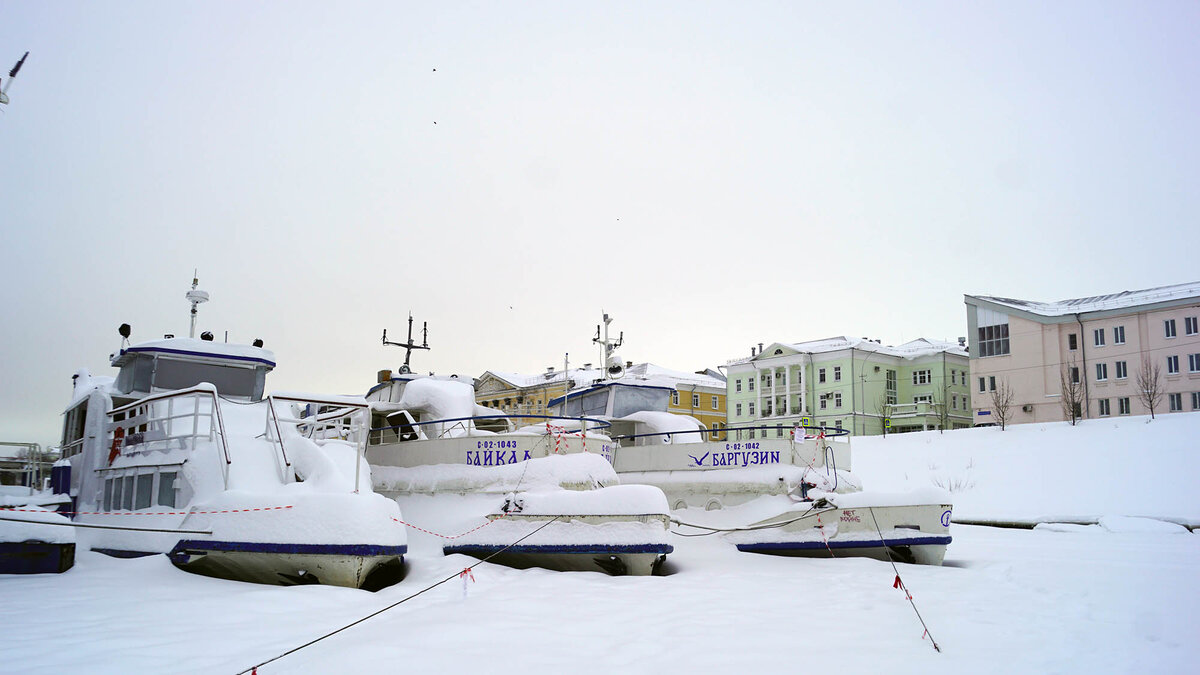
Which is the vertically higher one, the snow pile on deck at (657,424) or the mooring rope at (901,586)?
the snow pile on deck at (657,424)

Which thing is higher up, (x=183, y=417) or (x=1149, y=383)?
Result: (x=1149, y=383)

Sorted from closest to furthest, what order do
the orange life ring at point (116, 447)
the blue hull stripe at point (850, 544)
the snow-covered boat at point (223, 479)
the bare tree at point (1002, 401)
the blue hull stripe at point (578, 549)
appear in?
the snow-covered boat at point (223, 479) < the blue hull stripe at point (578, 549) < the orange life ring at point (116, 447) < the blue hull stripe at point (850, 544) < the bare tree at point (1002, 401)

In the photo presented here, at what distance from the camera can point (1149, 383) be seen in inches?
1551

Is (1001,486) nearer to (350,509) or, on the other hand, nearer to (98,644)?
(350,509)

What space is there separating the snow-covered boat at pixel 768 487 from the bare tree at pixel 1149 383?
29698 mm

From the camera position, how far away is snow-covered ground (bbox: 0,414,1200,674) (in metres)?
6.12

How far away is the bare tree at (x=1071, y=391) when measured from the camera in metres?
42.8

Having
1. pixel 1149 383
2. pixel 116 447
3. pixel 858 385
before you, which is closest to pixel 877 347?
pixel 858 385

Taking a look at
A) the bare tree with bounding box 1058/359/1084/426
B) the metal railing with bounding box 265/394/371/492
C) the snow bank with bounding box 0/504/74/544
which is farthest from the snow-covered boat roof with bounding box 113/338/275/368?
the bare tree with bounding box 1058/359/1084/426

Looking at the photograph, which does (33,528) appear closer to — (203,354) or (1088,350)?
(203,354)

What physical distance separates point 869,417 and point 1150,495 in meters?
30.9

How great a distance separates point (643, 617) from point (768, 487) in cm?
820

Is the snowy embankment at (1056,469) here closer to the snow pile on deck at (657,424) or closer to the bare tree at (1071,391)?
the bare tree at (1071,391)

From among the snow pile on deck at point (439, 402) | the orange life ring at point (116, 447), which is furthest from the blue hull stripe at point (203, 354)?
the snow pile on deck at point (439, 402)
